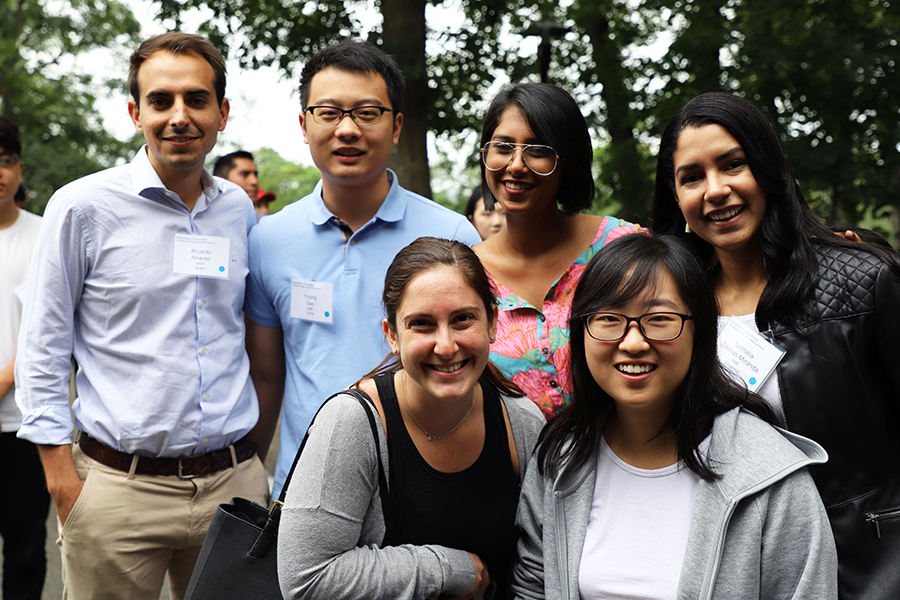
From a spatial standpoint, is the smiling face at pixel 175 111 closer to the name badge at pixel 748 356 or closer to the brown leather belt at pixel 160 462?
the brown leather belt at pixel 160 462

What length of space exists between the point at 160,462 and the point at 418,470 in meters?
1.23

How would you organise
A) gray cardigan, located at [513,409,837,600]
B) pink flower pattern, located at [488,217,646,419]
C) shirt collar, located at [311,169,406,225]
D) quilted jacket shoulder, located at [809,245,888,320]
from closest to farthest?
gray cardigan, located at [513,409,837,600]
quilted jacket shoulder, located at [809,245,888,320]
pink flower pattern, located at [488,217,646,419]
shirt collar, located at [311,169,406,225]

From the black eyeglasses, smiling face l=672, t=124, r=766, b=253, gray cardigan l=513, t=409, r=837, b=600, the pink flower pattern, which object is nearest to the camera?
gray cardigan l=513, t=409, r=837, b=600

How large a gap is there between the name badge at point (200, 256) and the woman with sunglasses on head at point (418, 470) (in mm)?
966

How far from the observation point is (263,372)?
322cm

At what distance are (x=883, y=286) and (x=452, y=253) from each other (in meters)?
1.20

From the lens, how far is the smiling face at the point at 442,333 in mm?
2066

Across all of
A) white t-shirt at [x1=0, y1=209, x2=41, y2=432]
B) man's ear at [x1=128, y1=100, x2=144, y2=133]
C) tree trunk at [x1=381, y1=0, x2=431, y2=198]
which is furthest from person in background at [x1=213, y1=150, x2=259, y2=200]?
man's ear at [x1=128, y1=100, x2=144, y2=133]

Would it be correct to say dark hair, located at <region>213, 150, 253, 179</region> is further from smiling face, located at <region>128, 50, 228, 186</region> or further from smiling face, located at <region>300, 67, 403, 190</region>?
smiling face, located at <region>300, 67, 403, 190</region>

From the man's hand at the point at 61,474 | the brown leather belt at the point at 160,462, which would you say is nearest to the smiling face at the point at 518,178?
the brown leather belt at the point at 160,462

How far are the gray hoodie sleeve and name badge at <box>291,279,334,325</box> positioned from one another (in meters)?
0.80

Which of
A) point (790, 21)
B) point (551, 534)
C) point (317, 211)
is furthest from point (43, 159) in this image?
point (551, 534)

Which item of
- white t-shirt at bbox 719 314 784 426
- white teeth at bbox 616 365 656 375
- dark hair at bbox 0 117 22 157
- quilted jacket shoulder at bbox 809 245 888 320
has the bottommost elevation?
white t-shirt at bbox 719 314 784 426

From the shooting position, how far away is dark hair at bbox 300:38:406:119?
2895 mm
